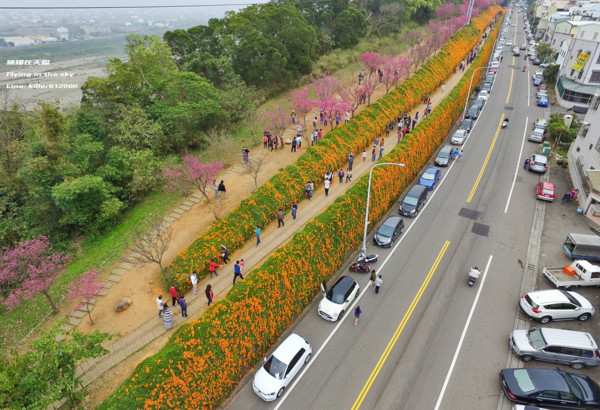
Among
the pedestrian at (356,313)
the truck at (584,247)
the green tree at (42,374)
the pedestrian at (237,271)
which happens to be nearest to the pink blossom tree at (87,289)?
the green tree at (42,374)

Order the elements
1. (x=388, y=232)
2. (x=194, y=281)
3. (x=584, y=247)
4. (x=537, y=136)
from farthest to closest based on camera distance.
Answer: (x=537, y=136) < (x=388, y=232) < (x=584, y=247) < (x=194, y=281)

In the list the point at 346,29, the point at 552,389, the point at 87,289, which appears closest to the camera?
the point at 552,389

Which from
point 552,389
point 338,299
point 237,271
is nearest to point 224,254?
point 237,271

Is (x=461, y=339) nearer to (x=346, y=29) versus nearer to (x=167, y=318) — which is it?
(x=167, y=318)

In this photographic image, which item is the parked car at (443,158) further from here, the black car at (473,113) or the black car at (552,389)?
the black car at (552,389)

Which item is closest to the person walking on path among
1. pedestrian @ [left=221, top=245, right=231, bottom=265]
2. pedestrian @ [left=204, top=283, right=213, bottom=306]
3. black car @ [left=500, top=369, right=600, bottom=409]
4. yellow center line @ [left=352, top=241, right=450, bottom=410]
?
pedestrian @ [left=204, top=283, right=213, bottom=306]

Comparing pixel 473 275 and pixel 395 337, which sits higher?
pixel 473 275

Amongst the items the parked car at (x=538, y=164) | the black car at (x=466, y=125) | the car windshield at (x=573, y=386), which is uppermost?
the black car at (x=466, y=125)
